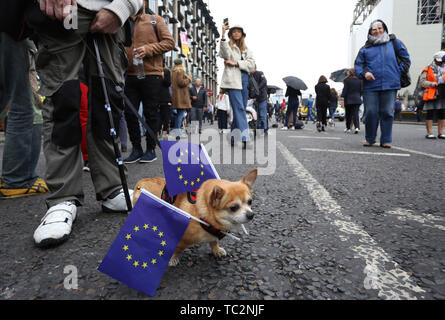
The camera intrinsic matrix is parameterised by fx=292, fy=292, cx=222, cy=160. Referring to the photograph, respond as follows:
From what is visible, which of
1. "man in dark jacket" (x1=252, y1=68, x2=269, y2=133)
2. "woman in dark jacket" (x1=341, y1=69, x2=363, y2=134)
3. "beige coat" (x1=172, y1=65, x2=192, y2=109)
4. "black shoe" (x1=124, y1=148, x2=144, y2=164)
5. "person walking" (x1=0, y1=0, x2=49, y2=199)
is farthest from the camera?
"woman in dark jacket" (x1=341, y1=69, x2=363, y2=134)

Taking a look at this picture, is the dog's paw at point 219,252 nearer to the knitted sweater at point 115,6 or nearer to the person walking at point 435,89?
the knitted sweater at point 115,6

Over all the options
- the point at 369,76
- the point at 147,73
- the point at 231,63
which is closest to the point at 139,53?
the point at 147,73

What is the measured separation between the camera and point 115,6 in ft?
5.96

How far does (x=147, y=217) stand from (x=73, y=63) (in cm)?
122

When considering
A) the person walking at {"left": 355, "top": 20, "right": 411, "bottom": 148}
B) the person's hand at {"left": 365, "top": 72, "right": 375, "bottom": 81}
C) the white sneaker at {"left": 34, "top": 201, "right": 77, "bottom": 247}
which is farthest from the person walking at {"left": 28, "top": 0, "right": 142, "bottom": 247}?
the person walking at {"left": 355, "top": 20, "right": 411, "bottom": 148}

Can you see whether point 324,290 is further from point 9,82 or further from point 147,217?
point 9,82

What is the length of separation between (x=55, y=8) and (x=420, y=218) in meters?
2.58

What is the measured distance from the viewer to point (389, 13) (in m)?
38.5

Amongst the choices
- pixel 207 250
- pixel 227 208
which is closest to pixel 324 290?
pixel 227 208

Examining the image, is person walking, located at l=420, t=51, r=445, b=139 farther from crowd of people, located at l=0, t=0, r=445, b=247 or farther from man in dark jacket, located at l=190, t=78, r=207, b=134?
man in dark jacket, located at l=190, t=78, r=207, b=134

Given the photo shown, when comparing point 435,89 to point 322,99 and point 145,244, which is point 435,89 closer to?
point 322,99

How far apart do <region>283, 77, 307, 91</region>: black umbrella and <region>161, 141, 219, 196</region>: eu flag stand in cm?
1052

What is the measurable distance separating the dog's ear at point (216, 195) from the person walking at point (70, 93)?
35.2 inches

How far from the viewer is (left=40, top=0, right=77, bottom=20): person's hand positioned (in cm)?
160
